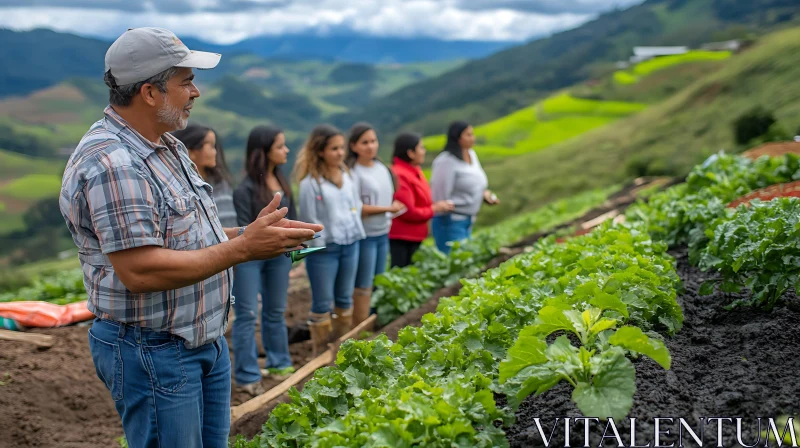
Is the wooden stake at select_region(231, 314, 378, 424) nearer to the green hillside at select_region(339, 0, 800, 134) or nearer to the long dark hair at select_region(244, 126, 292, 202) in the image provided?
the long dark hair at select_region(244, 126, 292, 202)

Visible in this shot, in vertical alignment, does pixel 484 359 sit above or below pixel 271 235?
below

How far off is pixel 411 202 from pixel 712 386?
203 inches

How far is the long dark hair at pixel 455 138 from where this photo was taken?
8.48 m

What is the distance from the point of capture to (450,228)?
8906mm

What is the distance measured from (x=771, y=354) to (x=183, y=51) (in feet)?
9.89

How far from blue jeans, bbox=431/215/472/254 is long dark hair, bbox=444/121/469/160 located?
835mm

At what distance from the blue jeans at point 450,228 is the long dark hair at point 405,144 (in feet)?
3.49

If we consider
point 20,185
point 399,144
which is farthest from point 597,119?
point 20,185

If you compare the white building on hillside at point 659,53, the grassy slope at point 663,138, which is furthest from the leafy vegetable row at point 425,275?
the white building on hillside at point 659,53

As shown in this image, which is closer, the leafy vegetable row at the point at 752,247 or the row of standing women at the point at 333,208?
the leafy vegetable row at the point at 752,247

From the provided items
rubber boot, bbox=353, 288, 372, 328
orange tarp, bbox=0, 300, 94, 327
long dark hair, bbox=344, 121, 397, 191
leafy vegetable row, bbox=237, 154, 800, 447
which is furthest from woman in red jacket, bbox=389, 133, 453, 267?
orange tarp, bbox=0, 300, 94, 327

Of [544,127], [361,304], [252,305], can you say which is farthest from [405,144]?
[544,127]

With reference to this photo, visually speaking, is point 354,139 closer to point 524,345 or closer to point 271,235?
point 271,235

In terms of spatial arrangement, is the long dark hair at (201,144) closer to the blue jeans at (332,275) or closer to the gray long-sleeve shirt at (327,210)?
the gray long-sleeve shirt at (327,210)
